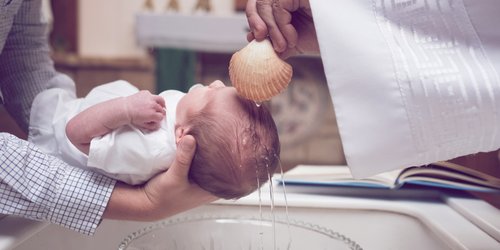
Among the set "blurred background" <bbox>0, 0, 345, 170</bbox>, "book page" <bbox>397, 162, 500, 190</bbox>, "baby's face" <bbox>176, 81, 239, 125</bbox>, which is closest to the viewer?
"baby's face" <bbox>176, 81, 239, 125</bbox>

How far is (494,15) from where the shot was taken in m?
0.58

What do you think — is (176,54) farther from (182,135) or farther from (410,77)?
(410,77)

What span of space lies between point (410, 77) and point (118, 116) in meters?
0.32

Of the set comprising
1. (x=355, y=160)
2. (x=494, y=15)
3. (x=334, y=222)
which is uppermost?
(x=494, y=15)

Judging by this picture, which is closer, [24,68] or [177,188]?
[177,188]

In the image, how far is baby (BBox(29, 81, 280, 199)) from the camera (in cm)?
65

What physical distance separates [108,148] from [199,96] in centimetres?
12

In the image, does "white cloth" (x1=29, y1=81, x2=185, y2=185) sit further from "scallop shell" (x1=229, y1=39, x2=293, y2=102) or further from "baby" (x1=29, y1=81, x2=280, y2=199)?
"scallop shell" (x1=229, y1=39, x2=293, y2=102)

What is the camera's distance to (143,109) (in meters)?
0.68

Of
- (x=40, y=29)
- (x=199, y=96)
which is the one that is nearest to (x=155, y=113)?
(x=199, y=96)

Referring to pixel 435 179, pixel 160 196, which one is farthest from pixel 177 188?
pixel 435 179

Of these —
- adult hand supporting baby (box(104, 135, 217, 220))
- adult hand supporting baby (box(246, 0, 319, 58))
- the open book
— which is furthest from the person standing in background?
the open book

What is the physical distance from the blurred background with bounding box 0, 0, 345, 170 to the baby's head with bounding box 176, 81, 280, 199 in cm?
219

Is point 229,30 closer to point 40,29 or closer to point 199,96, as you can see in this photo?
point 40,29
